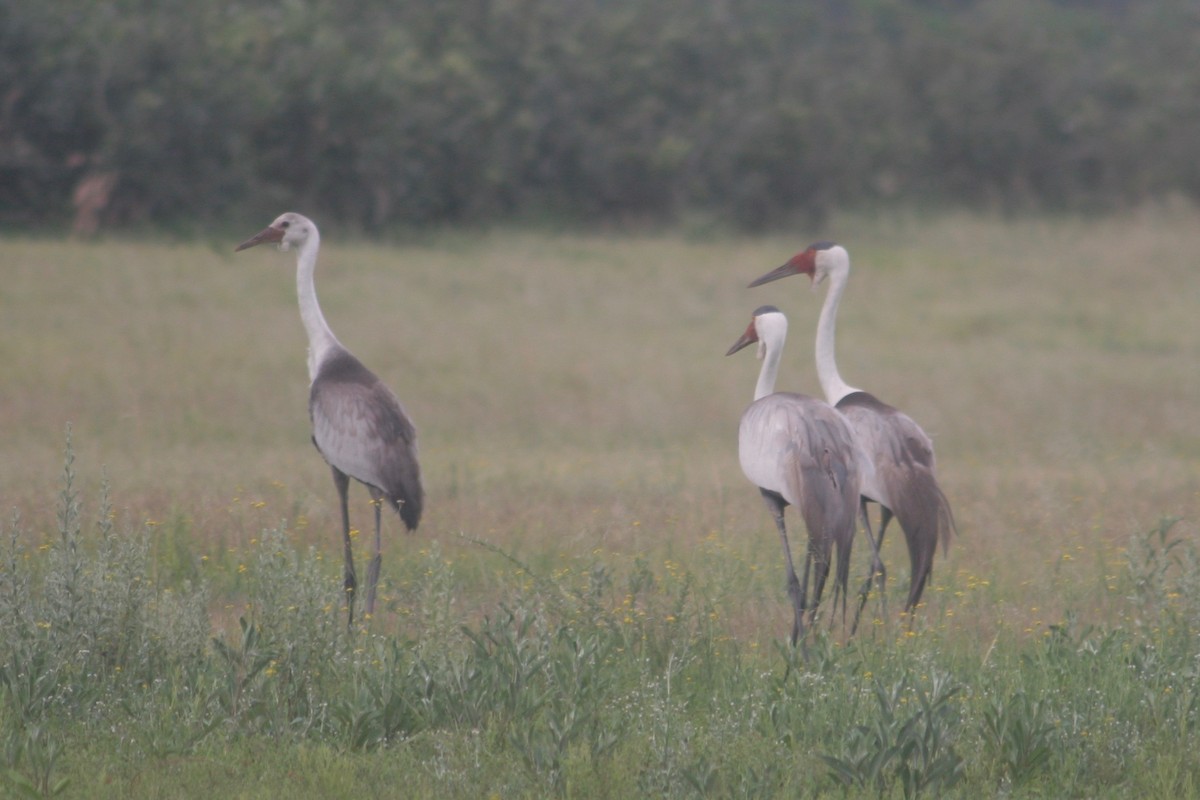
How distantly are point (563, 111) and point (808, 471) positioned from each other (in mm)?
22434

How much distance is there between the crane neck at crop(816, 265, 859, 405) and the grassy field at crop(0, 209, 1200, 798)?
42.1 inches

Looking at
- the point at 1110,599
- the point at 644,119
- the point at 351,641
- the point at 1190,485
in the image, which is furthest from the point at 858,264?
the point at 351,641

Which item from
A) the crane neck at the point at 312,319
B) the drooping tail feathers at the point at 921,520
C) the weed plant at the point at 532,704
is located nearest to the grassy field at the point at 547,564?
the weed plant at the point at 532,704

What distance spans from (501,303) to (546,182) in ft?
28.5

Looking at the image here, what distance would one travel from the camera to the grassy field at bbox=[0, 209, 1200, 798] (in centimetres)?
555

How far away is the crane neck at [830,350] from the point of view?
27.6 ft

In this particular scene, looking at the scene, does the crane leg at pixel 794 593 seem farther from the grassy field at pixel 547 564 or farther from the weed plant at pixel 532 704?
the weed plant at pixel 532 704

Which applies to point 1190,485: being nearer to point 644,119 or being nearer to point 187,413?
point 187,413

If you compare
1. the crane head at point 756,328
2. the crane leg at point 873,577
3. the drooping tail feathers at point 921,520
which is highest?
the crane head at point 756,328

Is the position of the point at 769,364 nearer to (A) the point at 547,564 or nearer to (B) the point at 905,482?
(B) the point at 905,482

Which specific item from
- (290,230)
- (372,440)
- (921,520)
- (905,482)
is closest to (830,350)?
(905,482)

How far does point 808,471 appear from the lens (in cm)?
703

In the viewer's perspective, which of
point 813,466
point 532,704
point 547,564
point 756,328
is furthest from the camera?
point 547,564

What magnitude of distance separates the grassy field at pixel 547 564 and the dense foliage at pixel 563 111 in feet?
11.0
